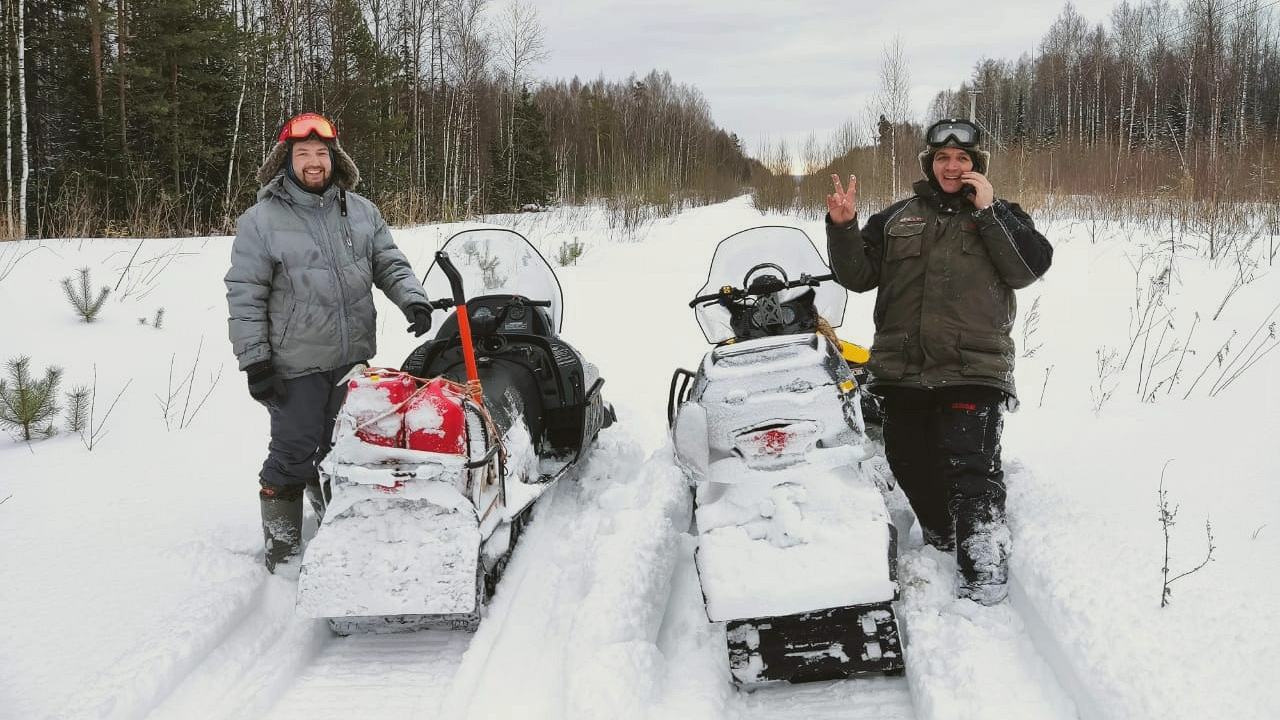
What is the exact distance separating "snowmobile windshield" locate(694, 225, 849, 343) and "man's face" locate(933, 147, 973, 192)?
638 millimetres

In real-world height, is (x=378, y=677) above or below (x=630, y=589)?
below

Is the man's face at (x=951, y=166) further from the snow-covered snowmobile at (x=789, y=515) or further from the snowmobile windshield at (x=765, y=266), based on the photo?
the snow-covered snowmobile at (x=789, y=515)

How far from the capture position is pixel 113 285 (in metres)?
6.38

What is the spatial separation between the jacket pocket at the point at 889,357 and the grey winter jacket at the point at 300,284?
1894 mm

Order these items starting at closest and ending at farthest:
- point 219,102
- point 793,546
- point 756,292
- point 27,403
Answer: point 793,546, point 756,292, point 27,403, point 219,102

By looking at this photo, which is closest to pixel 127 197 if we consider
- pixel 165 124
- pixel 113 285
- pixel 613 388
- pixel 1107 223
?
pixel 165 124

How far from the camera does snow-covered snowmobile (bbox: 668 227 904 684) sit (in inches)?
83.9

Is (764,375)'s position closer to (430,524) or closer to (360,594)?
(430,524)

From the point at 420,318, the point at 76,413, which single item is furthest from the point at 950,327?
the point at 76,413

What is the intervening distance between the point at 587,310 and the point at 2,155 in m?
12.0

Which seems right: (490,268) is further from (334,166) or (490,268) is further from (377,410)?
(377,410)

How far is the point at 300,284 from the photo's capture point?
299 cm

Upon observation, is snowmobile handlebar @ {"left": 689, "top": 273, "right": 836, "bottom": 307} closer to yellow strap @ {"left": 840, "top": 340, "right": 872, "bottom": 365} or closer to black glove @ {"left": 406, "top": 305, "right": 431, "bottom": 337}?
yellow strap @ {"left": 840, "top": 340, "right": 872, "bottom": 365}

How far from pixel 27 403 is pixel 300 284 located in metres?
2.20
